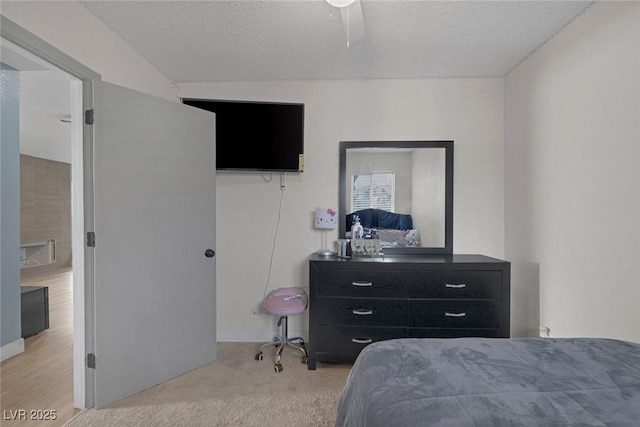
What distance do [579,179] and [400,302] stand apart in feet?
4.72

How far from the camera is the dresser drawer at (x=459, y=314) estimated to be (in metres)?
2.09

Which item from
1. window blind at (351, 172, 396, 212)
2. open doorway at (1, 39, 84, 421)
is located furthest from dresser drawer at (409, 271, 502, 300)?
open doorway at (1, 39, 84, 421)

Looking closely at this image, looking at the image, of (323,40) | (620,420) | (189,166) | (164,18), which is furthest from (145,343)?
(323,40)

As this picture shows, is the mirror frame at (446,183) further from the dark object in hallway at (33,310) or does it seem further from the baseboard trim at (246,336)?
the dark object in hallway at (33,310)

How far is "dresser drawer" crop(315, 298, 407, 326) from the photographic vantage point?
213 cm

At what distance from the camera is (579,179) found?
5.88ft

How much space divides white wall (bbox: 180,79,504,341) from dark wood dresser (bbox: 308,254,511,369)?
51cm

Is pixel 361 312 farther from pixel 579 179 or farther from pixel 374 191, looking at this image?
pixel 579 179

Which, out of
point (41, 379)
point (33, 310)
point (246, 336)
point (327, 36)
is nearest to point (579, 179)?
point (327, 36)

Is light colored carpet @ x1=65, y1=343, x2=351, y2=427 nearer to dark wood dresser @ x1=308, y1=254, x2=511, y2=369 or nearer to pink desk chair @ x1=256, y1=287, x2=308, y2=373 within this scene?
pink desk chair @ x1=256, y1=287, x2=308, y2=373

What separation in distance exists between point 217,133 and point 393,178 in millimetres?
1685

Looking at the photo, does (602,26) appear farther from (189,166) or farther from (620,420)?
(189,166)

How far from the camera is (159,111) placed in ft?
6.77

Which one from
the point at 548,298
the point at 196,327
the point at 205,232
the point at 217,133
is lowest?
the point at 196,327
